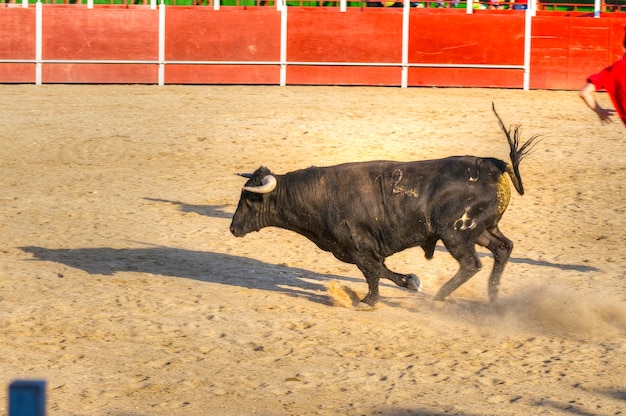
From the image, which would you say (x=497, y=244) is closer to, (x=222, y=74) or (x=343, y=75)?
(x=343, y=75)

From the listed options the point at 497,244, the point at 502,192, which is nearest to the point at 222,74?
the point at 497,244

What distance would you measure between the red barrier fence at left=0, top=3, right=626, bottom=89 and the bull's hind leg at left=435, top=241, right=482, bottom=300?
1107cm

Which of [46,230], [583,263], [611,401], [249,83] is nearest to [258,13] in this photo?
[249,83]

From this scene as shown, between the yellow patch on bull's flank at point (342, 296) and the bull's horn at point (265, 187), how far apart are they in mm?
873

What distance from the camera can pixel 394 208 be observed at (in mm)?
7859

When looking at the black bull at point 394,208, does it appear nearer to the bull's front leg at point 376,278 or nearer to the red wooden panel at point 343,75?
the bull's front leg at point 376,278

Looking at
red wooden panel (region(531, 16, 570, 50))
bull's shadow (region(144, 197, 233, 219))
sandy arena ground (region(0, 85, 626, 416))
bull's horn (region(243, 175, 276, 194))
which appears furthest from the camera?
red wooden panel (region(531, 16, 570, 50))

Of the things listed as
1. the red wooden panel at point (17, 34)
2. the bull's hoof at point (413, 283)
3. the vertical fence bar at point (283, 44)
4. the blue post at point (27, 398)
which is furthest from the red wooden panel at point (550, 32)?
the blue post at point (27, 398)

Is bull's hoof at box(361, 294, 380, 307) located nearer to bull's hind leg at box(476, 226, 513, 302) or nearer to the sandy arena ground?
the sandy arena ground

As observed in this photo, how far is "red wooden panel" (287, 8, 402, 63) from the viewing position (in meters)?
18.7

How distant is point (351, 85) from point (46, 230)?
9094 millimetres

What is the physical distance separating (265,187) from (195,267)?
5.31ft

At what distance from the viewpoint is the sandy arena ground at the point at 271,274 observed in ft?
19.5

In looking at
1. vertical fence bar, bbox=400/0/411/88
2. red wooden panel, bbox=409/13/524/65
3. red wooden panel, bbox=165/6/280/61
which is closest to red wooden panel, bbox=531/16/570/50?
red wooden panel, bbox=409/13/524/65
